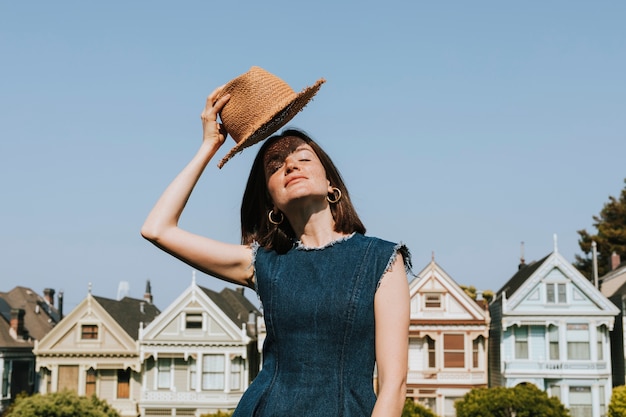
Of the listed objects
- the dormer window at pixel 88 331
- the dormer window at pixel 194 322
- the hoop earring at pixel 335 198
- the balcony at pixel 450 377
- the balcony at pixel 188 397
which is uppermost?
the dormer window at pixel 194 322

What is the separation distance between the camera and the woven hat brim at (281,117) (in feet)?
11.6

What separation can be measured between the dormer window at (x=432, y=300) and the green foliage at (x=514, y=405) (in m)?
4.97

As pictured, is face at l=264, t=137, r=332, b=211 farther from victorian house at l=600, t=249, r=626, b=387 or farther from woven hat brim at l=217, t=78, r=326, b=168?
victorian house at l=600, t=249, r=626, b=387

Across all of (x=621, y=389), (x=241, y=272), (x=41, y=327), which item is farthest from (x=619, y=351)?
(x=241, y=272)

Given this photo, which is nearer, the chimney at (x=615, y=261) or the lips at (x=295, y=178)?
the lips at (x=295, y=178)

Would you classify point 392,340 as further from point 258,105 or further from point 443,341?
point 443,341

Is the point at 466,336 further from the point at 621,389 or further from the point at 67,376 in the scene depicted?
the point at 67,376

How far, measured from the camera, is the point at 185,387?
36812 millimetres

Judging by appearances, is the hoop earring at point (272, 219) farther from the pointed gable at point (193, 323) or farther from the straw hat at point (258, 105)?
the pointed gable at point (193, 323)

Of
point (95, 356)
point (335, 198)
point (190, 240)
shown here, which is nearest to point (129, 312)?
point (95, 356)

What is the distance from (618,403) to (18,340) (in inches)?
998

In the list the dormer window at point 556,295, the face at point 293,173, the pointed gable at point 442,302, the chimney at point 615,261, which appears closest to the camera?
the face at point 293,173

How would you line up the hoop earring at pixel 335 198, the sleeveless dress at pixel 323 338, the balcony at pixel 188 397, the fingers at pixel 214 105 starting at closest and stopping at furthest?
the sleeveless dress at pixel 323 338, the hoop earring at pixel 335 198, the fingers at pixel 214 105, the balcony at pixel 188 397

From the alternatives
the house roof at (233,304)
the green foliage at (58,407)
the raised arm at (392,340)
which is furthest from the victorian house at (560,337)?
the raised arm at (392,340)
